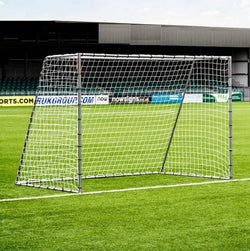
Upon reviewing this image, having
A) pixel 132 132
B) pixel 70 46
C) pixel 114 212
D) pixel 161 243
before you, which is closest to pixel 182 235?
pixel 161 243

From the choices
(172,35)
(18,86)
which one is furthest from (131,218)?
(172,35)

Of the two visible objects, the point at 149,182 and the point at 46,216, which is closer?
the point at 46,216

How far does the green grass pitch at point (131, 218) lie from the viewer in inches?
227

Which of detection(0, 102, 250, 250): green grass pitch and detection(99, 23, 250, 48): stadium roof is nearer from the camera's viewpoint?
detection(0, 102, 250, 250): green grass pitch

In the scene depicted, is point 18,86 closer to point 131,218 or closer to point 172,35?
point 172,35

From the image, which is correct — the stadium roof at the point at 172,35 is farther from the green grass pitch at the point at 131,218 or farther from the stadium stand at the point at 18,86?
the green grass pitch at the point at 131,218

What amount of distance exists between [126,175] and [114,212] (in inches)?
119

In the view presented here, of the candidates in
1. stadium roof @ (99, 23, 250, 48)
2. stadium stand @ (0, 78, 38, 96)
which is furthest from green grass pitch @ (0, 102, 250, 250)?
stadium roof @ (99, 23, 250, 48)

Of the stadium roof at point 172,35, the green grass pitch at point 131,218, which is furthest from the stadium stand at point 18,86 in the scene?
the green grass pitch at point 131,218

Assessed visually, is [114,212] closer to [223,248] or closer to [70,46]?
[223,248]

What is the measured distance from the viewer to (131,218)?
681 cm

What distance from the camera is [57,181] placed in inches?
371

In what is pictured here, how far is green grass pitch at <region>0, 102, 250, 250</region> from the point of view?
18.9 feet

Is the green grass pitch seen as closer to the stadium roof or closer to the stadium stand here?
the stadium stand
